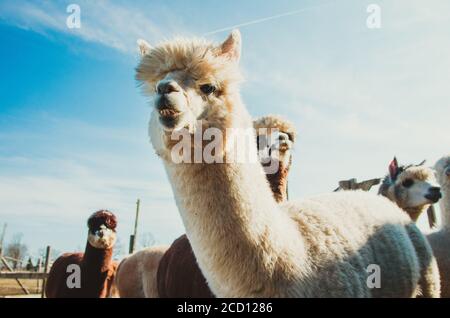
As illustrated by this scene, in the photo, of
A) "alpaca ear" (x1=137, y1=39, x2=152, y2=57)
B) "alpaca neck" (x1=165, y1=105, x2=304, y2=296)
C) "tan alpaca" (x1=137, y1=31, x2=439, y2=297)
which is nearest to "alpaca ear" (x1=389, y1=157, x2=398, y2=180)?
"tan alpaca" (x1=137, y1=31, x2=439, y2=297)

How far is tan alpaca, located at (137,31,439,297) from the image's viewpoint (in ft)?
7.03

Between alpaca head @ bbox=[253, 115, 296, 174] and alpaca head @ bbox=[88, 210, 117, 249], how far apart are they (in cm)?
236

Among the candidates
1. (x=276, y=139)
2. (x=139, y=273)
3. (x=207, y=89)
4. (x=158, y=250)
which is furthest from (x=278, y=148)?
(x=139, y=273)

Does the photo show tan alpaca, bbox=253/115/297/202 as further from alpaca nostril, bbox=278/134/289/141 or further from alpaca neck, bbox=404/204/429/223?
alpaca neck, bbox=404/204/429/223

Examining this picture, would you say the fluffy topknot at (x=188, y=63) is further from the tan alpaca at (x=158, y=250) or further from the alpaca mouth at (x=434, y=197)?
the alpaca mouth at (x=434, y=197)

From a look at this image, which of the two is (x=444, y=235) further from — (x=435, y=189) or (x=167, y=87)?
(x=167, y=87)

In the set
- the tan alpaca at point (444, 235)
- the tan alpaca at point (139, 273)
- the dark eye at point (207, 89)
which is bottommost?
the tan alpaca at point (139, 273)

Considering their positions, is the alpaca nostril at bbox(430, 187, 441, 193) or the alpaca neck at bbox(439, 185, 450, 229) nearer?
the alpaca nostril at bbox(430, 187, 441, 193)

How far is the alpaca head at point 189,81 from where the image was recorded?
2.32m

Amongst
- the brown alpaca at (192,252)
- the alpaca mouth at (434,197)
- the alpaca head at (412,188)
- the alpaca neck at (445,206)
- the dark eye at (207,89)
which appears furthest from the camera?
the alpaca neck at (445,206)

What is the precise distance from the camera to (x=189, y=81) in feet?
8.21

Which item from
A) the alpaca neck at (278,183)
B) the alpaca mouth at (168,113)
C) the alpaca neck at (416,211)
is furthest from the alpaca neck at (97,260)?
the alpaca neck at (416,211)
